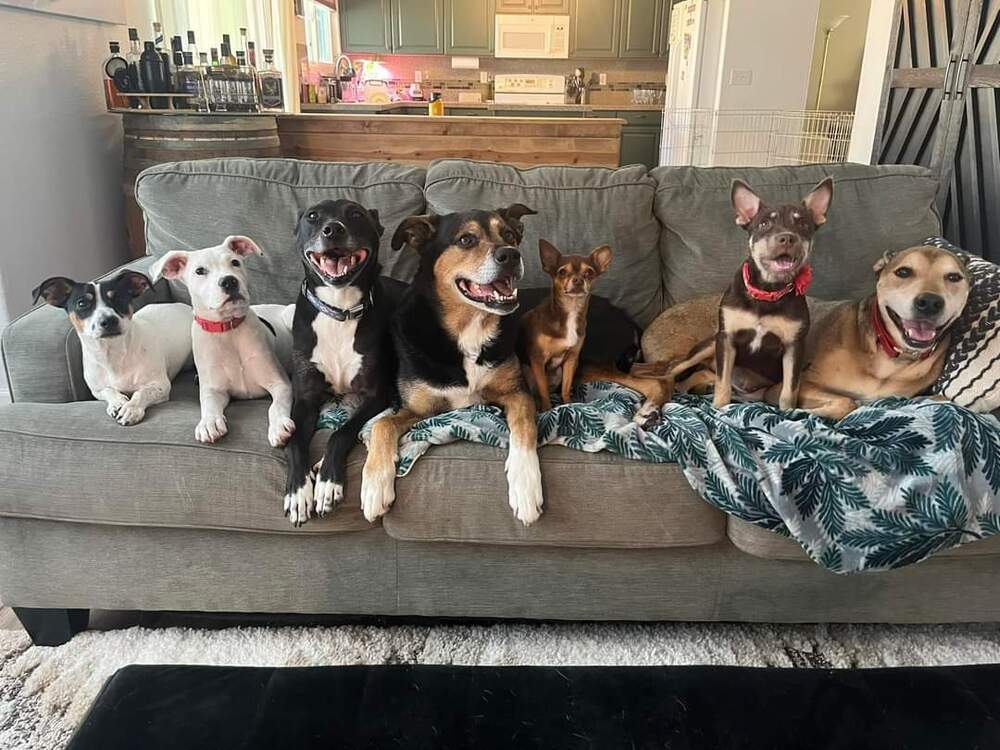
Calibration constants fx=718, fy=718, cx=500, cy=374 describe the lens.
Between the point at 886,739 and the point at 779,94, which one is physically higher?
the point at 779,94

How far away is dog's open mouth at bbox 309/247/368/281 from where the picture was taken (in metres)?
1.72

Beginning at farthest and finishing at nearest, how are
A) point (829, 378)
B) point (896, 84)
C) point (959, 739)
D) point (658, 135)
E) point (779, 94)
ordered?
point (658, 135)
point (779, 94)
point (896, 84)
point (829, 378)
point (959, 739)

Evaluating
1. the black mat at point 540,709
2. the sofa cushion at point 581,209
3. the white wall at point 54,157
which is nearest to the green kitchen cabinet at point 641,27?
the white wall at point 54,157

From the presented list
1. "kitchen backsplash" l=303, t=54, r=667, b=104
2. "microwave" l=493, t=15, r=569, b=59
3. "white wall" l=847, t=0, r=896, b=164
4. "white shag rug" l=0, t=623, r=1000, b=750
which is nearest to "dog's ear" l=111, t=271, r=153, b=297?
"white shag rug" l=0, t=623, r=1000, b=750

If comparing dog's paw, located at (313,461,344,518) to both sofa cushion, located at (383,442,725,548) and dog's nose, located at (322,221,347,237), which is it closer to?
sofa cushion, located at (383,442,725,548)

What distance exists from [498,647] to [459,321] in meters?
0.83

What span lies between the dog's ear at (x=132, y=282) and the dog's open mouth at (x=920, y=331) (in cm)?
197

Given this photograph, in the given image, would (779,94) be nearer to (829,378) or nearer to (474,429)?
(829,378)

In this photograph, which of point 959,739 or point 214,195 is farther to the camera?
point 214,195

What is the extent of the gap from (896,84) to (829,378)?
2900mm

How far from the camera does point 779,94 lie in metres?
5.70

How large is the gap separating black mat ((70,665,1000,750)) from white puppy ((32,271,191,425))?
2.90 feet

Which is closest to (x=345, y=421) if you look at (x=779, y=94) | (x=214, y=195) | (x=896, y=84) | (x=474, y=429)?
(x=474, y=429)

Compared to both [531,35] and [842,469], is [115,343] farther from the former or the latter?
[531,35]
